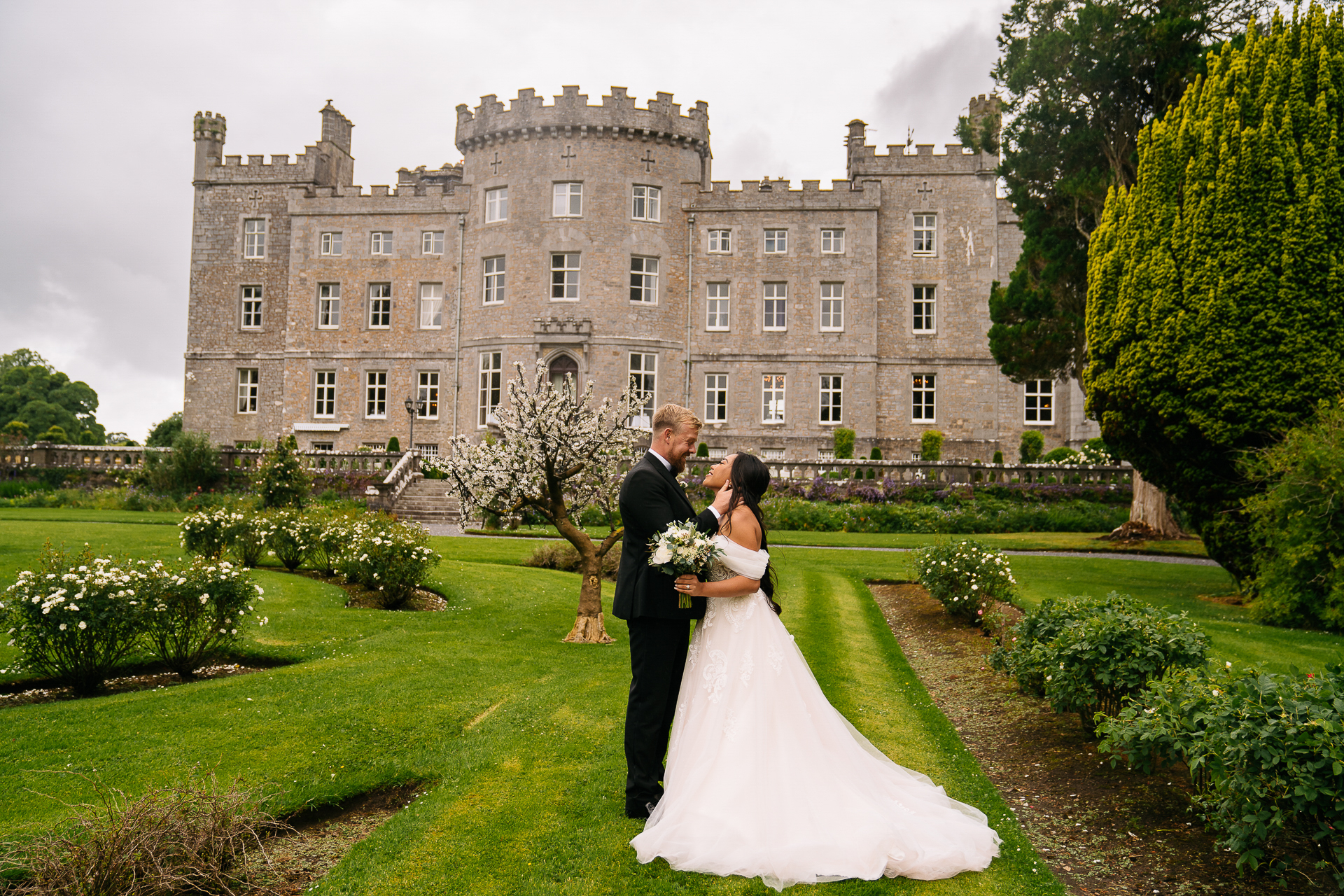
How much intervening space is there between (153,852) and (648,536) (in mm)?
2853

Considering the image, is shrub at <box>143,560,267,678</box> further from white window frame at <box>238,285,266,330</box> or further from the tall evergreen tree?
white window frame at <box>238,285,266,330</box>

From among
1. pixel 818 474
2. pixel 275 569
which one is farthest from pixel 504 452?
pixel 818 474

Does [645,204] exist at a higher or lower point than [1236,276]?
higher

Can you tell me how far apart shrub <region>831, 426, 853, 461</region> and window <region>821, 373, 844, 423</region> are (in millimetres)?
1454

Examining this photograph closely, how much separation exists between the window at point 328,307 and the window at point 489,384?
22.8ft

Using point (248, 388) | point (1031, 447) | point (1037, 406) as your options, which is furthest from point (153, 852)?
point (248, 388)

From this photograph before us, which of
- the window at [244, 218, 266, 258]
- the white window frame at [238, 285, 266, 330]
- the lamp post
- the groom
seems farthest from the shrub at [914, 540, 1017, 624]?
the window at [244, 218, 266, 258]

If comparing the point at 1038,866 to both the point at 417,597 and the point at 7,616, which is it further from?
the point at 417,597

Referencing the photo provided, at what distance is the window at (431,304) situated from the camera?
111 feet

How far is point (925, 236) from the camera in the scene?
1291 inches

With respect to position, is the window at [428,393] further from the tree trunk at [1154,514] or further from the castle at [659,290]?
the tree trunk at [1154,514]

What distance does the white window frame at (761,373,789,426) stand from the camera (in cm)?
3253

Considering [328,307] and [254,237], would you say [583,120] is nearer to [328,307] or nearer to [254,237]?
[328,307]

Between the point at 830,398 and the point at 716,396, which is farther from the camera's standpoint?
the point at 716,396
